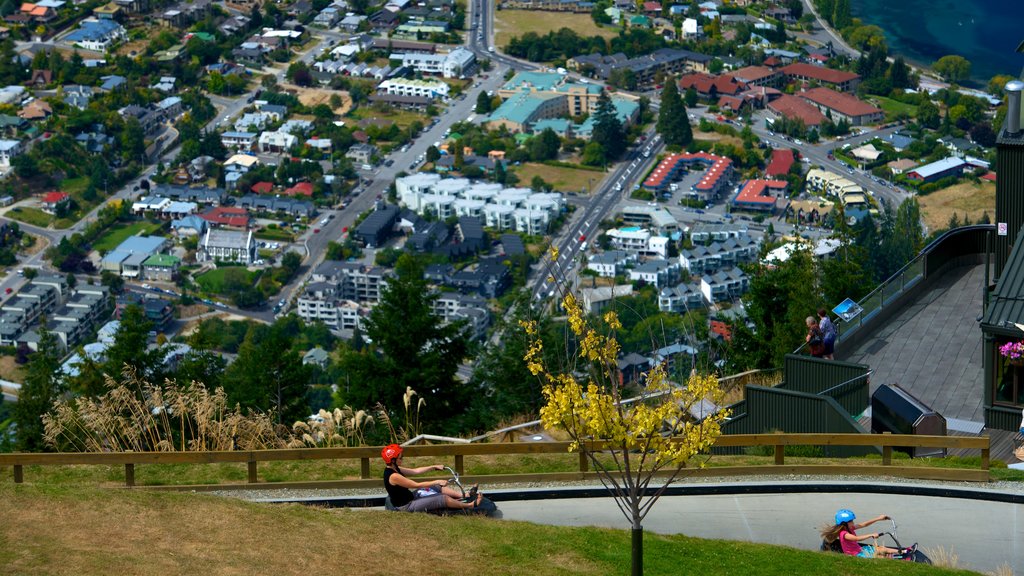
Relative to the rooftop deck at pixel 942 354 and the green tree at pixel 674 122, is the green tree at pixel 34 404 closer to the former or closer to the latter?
the rooftop deck at pixel 942 354

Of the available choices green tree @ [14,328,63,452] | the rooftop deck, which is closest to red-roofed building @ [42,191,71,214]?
green tree @ [14,328,63,452]

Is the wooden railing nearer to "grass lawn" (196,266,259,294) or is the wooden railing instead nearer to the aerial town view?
the aerial town view

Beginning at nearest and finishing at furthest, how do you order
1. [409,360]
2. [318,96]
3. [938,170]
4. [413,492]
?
[413,492]
[409,360]
[938,170]
[318,96]

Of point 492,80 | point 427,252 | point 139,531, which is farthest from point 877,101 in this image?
point 139,531

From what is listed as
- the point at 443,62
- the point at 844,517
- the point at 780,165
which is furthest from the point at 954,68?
the point at 844,517

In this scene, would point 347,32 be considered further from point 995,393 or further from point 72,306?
point 995,393

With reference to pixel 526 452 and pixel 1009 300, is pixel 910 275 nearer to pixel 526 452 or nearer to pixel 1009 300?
pixel 1009 300

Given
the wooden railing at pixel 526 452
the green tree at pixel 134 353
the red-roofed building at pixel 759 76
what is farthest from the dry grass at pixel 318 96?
the wooden railing at pixel 526 452
